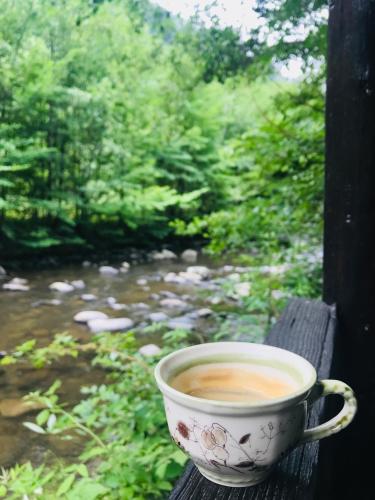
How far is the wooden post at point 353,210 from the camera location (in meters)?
0.89

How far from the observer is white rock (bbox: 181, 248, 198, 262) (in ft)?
19.8

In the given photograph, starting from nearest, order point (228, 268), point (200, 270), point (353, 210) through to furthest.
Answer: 1. point (353, 210)
2. point (200, 270)
3. point (228, 268)

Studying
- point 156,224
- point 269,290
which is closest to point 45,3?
point 269,290

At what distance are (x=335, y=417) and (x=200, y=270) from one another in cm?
478

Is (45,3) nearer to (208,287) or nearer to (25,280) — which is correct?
(25,280)

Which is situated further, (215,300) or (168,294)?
(168,294)

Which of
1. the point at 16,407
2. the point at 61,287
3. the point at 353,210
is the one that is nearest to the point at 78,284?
the point at 61,287

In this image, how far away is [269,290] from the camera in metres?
2.70

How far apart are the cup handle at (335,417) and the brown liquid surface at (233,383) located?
30 mm

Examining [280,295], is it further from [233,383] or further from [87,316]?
[233,383]

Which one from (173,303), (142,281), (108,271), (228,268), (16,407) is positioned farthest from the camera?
(228,268)

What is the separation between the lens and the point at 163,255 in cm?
625

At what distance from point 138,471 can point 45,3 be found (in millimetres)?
2740

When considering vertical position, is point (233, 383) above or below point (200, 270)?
above
